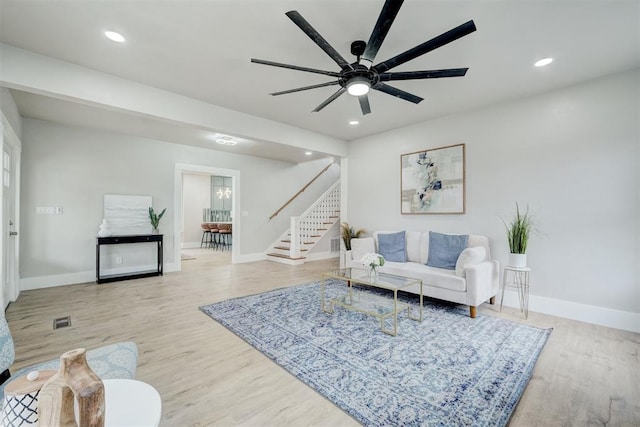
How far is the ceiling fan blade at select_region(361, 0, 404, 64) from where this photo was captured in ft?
5.33

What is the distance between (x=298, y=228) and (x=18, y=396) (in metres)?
6.18

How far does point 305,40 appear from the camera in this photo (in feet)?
8.34

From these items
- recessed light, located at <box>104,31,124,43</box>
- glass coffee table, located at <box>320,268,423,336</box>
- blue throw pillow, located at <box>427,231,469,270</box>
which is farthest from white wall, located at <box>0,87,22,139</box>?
blue throw pillow, located at <box>427,231,469,270</box>

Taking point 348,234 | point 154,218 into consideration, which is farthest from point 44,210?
point 348,234

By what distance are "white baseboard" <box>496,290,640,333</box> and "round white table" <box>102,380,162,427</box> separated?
424 cm

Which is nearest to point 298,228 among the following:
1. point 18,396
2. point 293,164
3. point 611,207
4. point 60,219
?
point 293,164

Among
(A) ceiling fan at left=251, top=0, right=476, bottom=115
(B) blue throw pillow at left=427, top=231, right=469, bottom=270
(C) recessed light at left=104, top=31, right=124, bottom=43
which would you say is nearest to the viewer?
(A) ceiling fan at left=251, top=0, right=476, bottom=115

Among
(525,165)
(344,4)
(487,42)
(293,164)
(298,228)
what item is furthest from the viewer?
(293,164)

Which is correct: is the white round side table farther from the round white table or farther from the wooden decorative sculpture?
the wooden decorative sculpture

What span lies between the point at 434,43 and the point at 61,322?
14.8 ft

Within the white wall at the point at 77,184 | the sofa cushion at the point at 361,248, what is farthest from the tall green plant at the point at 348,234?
the white wall at the point at 77,184

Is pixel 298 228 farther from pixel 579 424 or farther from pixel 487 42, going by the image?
pixel 579 424

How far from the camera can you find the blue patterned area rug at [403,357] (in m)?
1.80

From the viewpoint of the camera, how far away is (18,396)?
790 millimetres
